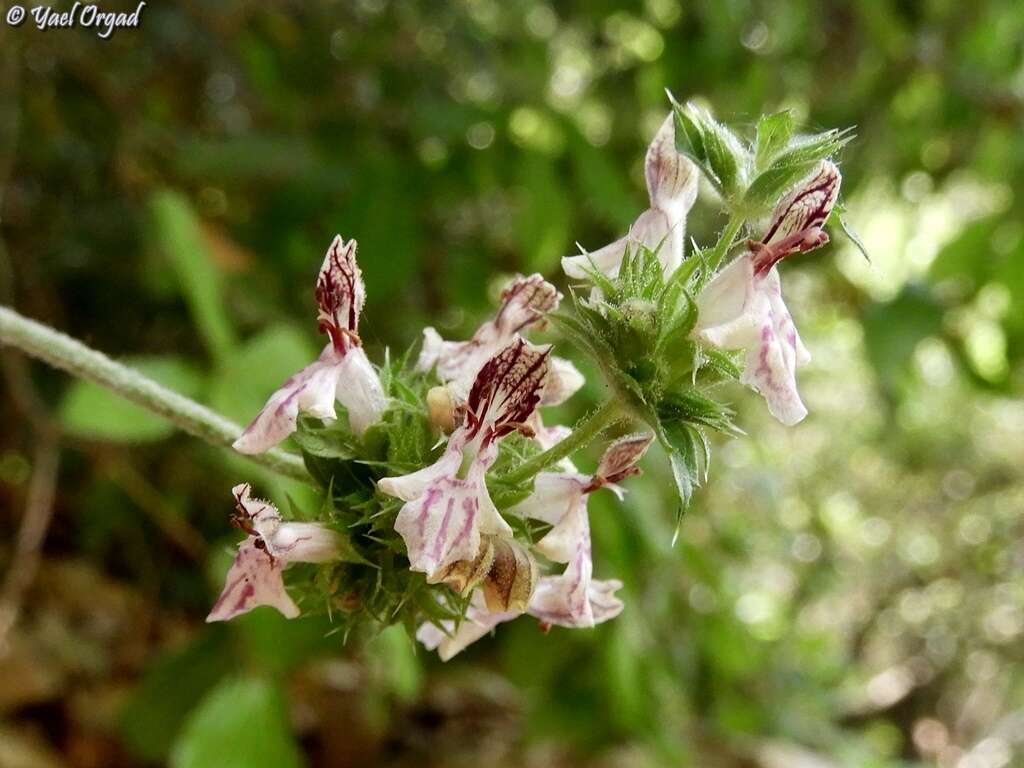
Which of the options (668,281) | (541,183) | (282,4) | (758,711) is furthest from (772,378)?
(758,711)

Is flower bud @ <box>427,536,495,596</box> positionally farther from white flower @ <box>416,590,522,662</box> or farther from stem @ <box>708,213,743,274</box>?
stem @ <box>708,213,743,274</box>

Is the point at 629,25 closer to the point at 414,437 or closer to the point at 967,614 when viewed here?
the point at 414,437

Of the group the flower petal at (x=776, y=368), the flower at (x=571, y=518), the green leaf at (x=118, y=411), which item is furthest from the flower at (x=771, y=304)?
the green leaf at (x=118, y=411)

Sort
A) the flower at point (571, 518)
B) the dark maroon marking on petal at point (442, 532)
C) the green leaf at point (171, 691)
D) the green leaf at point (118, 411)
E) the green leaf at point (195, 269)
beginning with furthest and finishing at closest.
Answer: the green leaf at point (171, 691), the green leaf at point (195, 269), the green leaf at point (118, 411), the flower at point (571, 518), the dark maroon marking on petal at point (442, 532)

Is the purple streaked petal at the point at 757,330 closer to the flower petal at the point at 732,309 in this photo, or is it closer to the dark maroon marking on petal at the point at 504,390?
the flower petal at the point at 732,309

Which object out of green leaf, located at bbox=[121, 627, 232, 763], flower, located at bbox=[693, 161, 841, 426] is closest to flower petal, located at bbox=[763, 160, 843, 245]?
flower, located at bbox=[693, 161, 841, 426]

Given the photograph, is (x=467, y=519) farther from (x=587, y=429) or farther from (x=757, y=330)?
(x=757, y=330)
